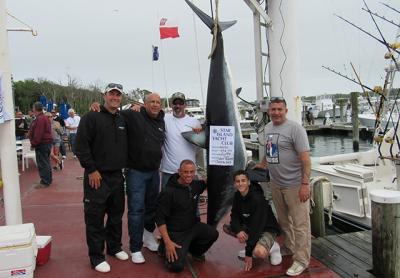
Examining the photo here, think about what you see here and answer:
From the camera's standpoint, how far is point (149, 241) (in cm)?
393

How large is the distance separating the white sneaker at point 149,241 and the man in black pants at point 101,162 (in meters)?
0.55

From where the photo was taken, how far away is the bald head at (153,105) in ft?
11.9

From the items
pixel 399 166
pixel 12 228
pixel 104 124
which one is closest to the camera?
pixel 12 228

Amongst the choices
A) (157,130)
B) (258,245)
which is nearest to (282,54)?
(157,130)

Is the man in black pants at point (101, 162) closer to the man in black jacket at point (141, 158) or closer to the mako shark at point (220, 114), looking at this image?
the man in black jacket at point (141, 158)

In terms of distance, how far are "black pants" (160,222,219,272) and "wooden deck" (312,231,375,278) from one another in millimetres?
1011

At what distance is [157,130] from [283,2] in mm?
1766

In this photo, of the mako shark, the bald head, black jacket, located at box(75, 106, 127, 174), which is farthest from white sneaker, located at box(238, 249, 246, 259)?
the bald head

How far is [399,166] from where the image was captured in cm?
482

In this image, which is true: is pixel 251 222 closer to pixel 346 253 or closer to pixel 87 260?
pixel 346 253

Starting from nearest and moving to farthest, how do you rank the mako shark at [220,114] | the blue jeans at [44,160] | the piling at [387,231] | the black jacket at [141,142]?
the piling at [387,231] → the black jacket at [141,142] → the mako shark at [220,114] → the blue jeans at [44,160]

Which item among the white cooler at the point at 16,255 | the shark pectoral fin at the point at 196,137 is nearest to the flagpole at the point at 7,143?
the white cooler at the point at 16,255

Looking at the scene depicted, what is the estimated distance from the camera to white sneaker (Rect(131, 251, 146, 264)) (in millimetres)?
3556

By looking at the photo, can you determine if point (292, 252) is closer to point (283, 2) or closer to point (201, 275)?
point (201, 275)
